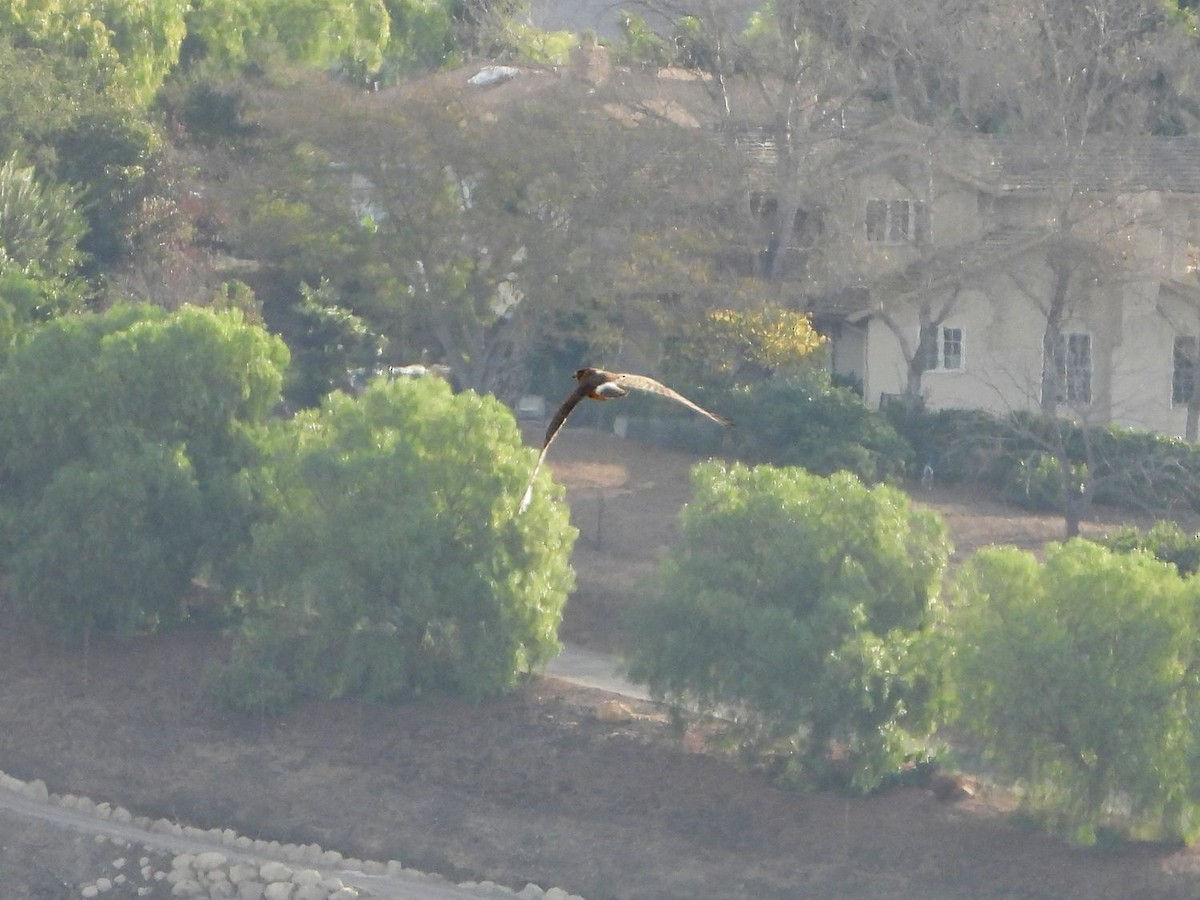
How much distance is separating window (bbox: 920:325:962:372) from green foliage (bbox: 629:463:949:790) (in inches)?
682

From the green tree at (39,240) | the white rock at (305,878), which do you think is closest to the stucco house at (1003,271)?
the green tree at (39,240)

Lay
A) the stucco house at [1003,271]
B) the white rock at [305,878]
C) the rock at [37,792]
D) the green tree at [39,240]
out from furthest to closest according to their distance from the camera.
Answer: the stucco house at [1003,271], the green tree at [39,240], the rock at [37,792], the white rock at [305,878]

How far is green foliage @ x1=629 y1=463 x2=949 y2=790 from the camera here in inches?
671

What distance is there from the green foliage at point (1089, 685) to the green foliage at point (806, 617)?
874 mm

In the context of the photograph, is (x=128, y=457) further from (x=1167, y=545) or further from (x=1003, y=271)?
(x=1003, y=271)

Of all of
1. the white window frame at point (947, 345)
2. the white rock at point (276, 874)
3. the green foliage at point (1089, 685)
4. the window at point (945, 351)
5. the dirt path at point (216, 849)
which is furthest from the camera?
the white window frame at point (947, 345)

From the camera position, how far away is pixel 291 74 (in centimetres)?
3034

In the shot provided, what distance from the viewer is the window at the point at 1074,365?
109 feet

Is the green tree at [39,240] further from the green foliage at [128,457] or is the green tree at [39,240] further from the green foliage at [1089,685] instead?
the green foliage at [1089,685]

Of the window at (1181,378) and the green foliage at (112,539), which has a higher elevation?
the window at (1181,378)

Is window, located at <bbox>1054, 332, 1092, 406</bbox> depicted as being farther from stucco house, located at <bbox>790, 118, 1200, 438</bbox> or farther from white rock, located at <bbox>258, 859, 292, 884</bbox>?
white rock, located at <bbox>258, 859, 292, 884</bbox>

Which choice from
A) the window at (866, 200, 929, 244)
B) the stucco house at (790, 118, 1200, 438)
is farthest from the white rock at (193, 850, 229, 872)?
the window at (866, 200, 929, 244)

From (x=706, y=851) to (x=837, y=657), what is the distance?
7.35 feet

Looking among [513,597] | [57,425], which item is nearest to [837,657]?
[513,597]
